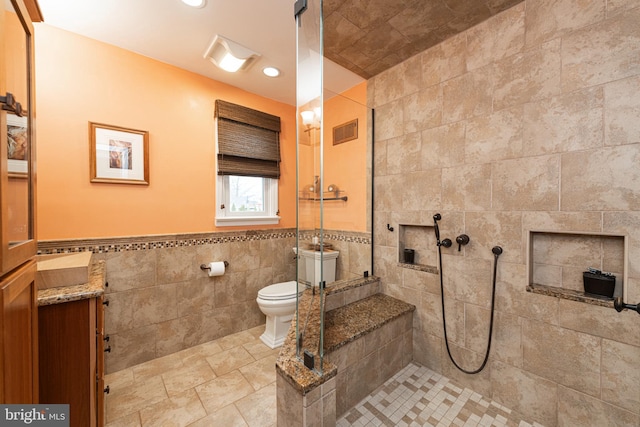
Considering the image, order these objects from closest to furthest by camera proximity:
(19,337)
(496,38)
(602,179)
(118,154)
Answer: (19,337)
(602,179)
(496,38)
(118,154)

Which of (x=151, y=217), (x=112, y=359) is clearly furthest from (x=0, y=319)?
(x=112, y=359)

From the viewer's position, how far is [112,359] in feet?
6.16

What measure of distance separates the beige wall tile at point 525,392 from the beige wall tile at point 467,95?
169 cm

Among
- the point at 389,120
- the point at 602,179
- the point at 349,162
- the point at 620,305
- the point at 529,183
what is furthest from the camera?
the point at 349,162

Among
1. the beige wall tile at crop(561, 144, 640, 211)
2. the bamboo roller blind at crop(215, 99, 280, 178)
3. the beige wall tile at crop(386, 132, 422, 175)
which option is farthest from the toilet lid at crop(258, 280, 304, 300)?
the beige wall tile at crop(561, 144, 640, 211)

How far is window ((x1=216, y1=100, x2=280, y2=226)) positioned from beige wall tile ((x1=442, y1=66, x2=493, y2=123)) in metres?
1.75

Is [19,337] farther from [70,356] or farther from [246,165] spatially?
[246,165]

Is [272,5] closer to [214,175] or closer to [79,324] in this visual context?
[214,175]

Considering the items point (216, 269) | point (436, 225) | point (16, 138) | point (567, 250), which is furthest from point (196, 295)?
point (567, 250)

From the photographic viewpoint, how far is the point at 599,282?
1.26m

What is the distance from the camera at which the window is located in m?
2.42

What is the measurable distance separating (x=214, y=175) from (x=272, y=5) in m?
1.49

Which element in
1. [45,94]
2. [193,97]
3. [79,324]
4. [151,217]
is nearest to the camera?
[79,324]

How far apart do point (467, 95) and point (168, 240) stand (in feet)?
8.71
